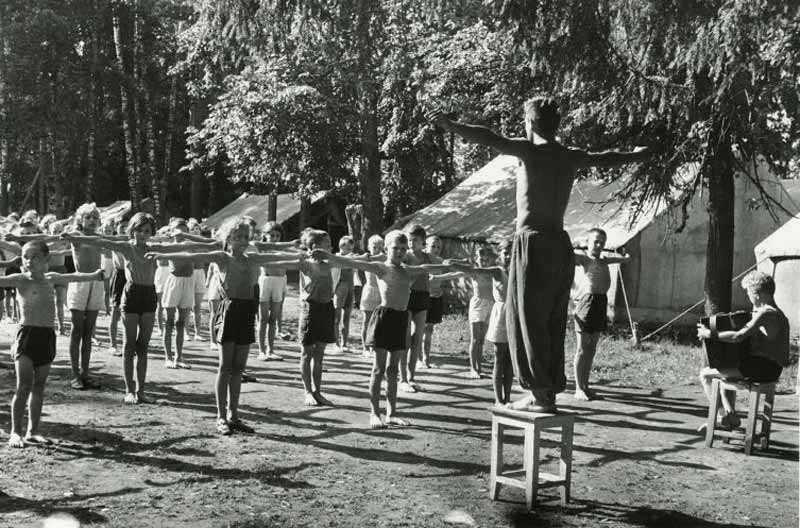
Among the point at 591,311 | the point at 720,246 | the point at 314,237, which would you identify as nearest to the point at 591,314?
the point at 591,311

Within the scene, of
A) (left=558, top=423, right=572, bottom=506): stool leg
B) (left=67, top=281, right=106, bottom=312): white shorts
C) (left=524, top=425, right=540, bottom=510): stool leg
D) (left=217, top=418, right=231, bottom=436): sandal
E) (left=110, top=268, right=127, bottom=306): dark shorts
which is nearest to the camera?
(left=524, top=425, right=540, bottom=510): stool leg

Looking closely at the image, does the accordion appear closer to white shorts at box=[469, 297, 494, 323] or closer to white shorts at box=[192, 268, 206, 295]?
white shorts at box=[469, 297, 494, 323]

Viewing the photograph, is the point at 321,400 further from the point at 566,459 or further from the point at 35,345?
the point at 566,459

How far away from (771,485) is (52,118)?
3051 centimetres

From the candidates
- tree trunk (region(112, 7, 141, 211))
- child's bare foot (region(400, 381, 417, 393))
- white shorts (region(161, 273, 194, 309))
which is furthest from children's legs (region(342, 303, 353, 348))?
tree trunk (region(112, 7, 141, 211))

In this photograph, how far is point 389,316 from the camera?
8461mm

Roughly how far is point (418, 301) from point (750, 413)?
13.9 feet

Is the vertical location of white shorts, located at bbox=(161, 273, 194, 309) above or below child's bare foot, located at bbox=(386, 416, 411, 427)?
above

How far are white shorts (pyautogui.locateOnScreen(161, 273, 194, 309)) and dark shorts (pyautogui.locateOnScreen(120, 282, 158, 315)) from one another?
283 cm

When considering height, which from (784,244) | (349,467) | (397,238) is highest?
(784,244)

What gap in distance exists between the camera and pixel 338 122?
2281 centimetres

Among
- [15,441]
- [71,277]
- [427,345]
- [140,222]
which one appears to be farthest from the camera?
[427,345]

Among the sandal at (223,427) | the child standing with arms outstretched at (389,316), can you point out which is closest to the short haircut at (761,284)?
the child standing with arms outstretched at (389,316)

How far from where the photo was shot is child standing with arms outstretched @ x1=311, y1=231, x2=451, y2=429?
8398mm
